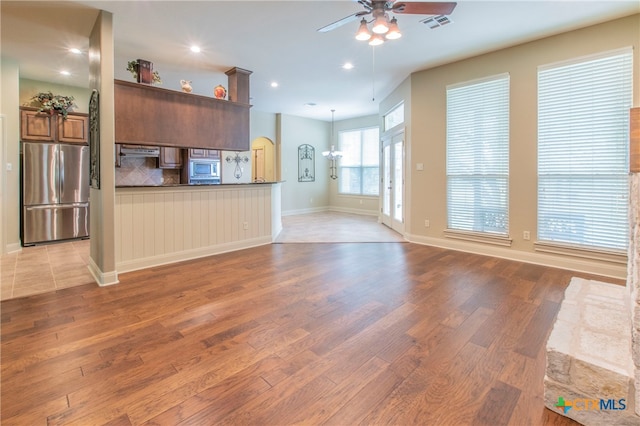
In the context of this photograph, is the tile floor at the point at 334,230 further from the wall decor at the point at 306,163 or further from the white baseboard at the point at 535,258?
the wall decor at the point at 306,163

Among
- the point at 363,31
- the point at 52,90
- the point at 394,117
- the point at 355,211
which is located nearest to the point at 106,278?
the point at 363,31

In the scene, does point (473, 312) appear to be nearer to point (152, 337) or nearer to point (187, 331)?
point (187, 331)

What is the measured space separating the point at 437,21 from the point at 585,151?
2.25m

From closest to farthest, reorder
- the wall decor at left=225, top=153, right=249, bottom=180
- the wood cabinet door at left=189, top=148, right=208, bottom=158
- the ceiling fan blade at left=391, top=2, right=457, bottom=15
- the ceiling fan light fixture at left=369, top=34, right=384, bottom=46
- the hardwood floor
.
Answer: the hardwood floor, the ceiling fan blade at left=391, top=2, right=457, bottom=15, the ceiling fan light fixture at left=369, top=34, right=384, bottom=46, the wood cabinet door at left=189, top=148, right=208, bottom=158, the wall decor at left=225, top=153, right=249, bottom=180

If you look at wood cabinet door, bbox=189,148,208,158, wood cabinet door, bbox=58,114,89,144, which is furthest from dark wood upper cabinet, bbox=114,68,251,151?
wood cabinet door, bbox=58,114,89,144

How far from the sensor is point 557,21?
3.62m

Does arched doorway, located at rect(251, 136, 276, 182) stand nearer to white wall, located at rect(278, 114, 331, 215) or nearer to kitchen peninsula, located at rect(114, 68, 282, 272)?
white wall, located at rect(278, 114, 331, 215)

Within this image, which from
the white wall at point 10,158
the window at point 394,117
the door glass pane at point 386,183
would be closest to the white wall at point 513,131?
the window at point 394,117

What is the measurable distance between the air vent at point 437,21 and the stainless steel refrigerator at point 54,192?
18.9ft

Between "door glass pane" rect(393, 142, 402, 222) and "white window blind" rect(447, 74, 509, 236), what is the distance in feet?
4.66

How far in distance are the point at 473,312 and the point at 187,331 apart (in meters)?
2.25

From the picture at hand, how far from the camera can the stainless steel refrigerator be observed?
5.23 m

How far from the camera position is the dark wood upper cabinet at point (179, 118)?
4004 millimetres

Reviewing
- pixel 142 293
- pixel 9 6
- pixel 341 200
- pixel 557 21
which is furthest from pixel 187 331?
pixel 341 200
